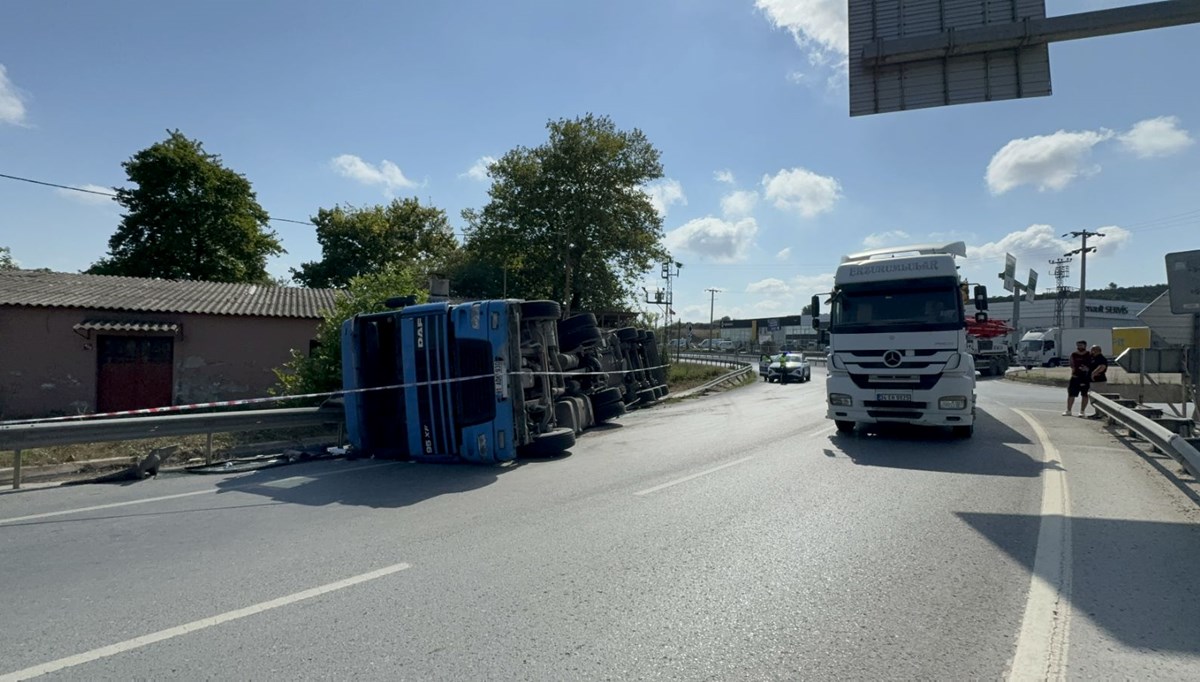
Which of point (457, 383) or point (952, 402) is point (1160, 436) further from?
point (457, 383)

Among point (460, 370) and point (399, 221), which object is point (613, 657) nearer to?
point (460, 370)

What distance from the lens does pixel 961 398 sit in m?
10.0

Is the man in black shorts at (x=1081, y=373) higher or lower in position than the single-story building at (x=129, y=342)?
lower

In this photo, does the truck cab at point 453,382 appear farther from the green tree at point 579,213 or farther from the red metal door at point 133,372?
the green tree at point 579,213

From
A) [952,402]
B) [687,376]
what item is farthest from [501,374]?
[687,376]

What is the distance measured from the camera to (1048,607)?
3867 millimetres

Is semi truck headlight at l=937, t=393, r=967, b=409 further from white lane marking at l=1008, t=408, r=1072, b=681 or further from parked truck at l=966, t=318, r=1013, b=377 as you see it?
parked truck at l=966, t=318, r=1013, b=377

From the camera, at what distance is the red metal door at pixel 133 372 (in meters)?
18.0

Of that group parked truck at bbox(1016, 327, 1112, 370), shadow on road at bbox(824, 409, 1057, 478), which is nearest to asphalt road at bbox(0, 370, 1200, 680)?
shadow on road at bbox(824, 409, 1057, 478)

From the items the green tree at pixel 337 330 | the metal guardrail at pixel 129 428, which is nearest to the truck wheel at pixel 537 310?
the metal guardrail at pixel 129 428

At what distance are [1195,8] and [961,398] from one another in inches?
217

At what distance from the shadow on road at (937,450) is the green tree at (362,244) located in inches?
1451

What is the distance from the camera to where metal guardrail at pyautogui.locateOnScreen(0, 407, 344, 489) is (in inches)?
300

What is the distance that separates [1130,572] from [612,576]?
3589mm
